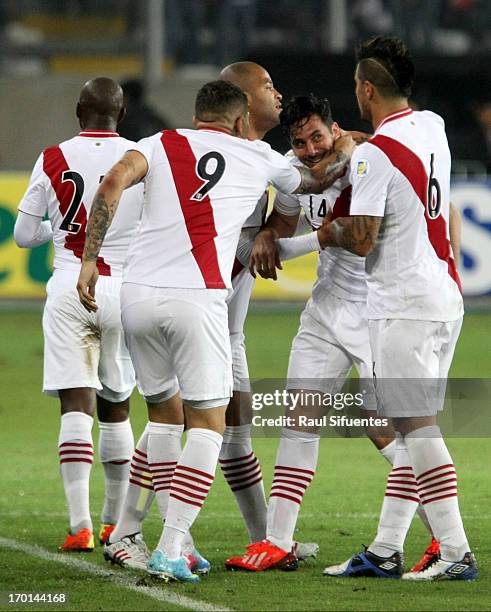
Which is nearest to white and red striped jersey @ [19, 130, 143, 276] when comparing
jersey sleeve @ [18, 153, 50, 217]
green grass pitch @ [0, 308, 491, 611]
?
jersey sleeve @ [18, 153, 50, 217]

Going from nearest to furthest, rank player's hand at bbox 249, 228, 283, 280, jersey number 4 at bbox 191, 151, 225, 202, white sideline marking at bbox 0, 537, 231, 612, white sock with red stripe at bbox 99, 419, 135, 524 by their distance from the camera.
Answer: white sideline marking at bbox 0, 537, 231, 612, jersey number 4 at bbox 191, 151, 225, 202, player's hand at bbox 249, 228, 283, 280, white sock with red stripe at bbox 99, 419, 135, 524

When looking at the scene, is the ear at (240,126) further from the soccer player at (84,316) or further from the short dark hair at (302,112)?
the soccer player at (84,316)

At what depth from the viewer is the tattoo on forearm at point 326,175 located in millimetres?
5703

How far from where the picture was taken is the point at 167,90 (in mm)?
20828

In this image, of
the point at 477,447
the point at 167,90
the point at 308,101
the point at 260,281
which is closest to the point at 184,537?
the point at 308,101

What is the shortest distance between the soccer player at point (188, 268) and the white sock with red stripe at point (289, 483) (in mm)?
493

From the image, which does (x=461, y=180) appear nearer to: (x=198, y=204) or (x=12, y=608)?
(x=198, y=204)

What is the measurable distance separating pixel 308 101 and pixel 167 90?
1538cm

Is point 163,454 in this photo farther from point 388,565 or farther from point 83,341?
point 388,565

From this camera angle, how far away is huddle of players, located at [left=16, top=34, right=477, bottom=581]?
523cm

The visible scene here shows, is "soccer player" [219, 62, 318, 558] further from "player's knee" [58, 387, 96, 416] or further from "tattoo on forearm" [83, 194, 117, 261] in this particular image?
"tattoo on forearm" [83, 194, 117, 261]

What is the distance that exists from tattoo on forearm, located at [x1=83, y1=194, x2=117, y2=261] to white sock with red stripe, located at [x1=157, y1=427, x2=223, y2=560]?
807 mm

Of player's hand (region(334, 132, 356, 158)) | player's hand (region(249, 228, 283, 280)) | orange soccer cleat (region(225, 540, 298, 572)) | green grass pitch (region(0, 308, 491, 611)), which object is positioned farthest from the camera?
player's hand (region(334, 132, 356, 158))

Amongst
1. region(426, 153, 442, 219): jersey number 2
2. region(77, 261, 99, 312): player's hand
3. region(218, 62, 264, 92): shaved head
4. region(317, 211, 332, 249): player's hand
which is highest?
region(218, 62, 264, 92): shaved head
